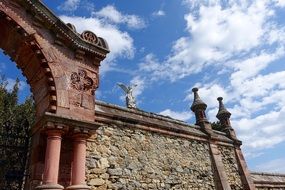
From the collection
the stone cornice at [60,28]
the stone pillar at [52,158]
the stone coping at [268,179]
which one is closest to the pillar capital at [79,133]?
the stone pillar at [52,158]

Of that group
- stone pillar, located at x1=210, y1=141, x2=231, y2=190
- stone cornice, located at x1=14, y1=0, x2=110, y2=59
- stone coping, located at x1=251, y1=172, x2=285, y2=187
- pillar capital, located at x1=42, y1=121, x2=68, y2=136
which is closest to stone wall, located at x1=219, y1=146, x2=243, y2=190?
stone pillar, located at x1=210, y1=141, x2=231, y2=190

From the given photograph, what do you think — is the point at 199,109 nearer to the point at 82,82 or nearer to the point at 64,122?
the point at 82,82

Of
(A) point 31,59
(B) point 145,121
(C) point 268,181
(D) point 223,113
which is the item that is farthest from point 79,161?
(C) point 268,181

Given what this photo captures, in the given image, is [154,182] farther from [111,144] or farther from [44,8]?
[44,8]

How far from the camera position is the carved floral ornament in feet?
22.7

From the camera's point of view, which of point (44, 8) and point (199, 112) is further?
point (199, 112)

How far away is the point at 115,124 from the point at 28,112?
8.51m

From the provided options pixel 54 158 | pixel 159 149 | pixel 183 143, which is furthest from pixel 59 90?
pixel 183 143

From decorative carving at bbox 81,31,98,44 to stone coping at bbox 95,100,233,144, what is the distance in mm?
1658

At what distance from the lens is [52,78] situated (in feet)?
21.3

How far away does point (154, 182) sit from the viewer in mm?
7957

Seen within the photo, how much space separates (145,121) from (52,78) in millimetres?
3237

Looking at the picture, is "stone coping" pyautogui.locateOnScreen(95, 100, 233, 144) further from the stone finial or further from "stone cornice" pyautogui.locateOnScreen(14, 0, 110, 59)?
"stone cornice" pyautogui.locateOnScreen(14, 0, 110, 59)

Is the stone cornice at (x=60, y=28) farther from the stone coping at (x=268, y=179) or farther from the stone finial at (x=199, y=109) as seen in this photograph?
the stone coping at (x=268, y=179)
